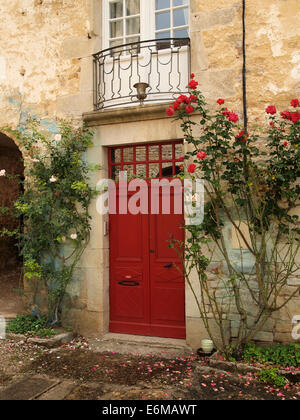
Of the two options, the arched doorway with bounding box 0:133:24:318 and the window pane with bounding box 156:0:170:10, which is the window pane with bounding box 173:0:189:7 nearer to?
the window pane with bounding box 156:0:170:10

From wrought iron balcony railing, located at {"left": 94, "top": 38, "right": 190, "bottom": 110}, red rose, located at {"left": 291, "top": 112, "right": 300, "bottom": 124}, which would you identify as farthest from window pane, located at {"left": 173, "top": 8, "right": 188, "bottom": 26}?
red rose, located at {"left": 291, "top": 112, "right": 300, "bottom": 124}

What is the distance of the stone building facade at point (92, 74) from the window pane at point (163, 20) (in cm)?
16

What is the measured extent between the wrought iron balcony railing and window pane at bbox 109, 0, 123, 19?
49 cm

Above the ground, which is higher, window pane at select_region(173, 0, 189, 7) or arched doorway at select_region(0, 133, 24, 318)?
window pane at select_region(173, 0, 189, 7)

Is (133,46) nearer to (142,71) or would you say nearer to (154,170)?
(142,71)

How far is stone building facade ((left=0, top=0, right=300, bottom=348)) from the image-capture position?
4.02 meters

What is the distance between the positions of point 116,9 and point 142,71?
3.48 ft

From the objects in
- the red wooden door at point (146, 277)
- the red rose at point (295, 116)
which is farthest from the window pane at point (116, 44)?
the red rose at point (295, 116)

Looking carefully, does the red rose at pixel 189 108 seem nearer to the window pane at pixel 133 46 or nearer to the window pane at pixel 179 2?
the window pane at pixel 133 46

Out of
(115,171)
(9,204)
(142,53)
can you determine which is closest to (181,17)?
(142,53)

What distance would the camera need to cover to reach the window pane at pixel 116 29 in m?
4.99
